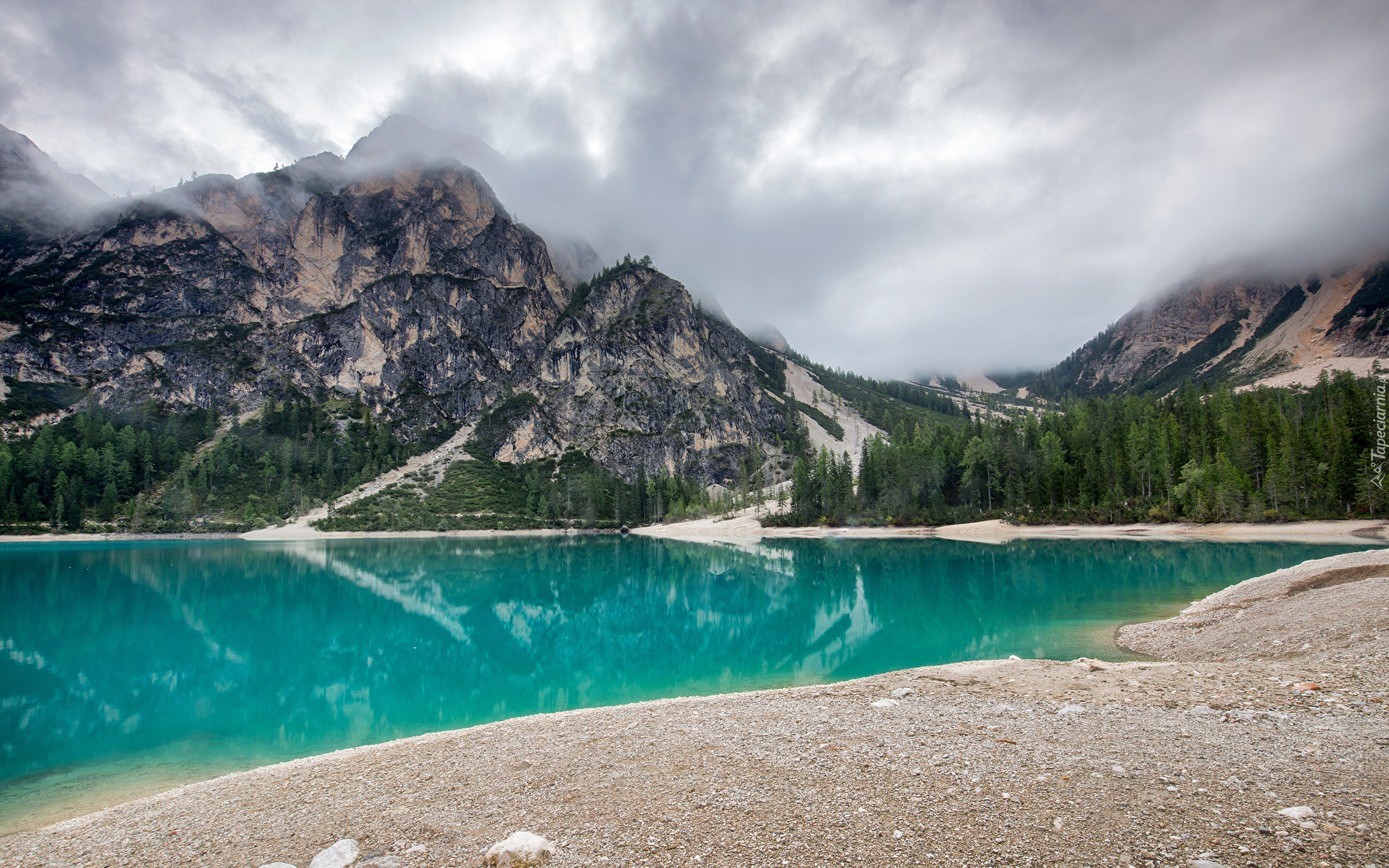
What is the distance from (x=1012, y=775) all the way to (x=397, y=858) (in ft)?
22.2

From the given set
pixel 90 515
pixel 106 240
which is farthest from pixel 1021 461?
pixel 106 240

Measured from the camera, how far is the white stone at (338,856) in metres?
6.05

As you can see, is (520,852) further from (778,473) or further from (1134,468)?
(778,473)

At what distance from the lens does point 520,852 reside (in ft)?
18.4

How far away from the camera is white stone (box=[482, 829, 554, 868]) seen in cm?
555

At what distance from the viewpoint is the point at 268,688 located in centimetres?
1934

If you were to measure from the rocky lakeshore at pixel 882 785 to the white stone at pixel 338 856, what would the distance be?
0.18 m

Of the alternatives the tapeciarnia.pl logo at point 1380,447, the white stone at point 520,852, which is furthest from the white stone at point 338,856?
the tapeciarnia.pl logo at point 1380,447

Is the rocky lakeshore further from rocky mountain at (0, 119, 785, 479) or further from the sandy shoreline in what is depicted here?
rocky mountain at (0, 119, 785, 479)

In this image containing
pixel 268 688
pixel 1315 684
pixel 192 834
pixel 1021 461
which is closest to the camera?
pixel 192 834

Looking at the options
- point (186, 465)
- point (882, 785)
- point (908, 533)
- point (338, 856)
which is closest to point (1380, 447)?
point (908, 533)

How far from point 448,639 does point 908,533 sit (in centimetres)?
6425

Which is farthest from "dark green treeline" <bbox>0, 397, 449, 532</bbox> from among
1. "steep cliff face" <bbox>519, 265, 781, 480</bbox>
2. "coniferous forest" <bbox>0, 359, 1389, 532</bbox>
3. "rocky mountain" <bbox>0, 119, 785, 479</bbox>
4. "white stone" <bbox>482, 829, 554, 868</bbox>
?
"white stone" <bbox>482, 829, 554, 868</bbox>

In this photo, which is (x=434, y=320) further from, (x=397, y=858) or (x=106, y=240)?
(x=397, y=858)
